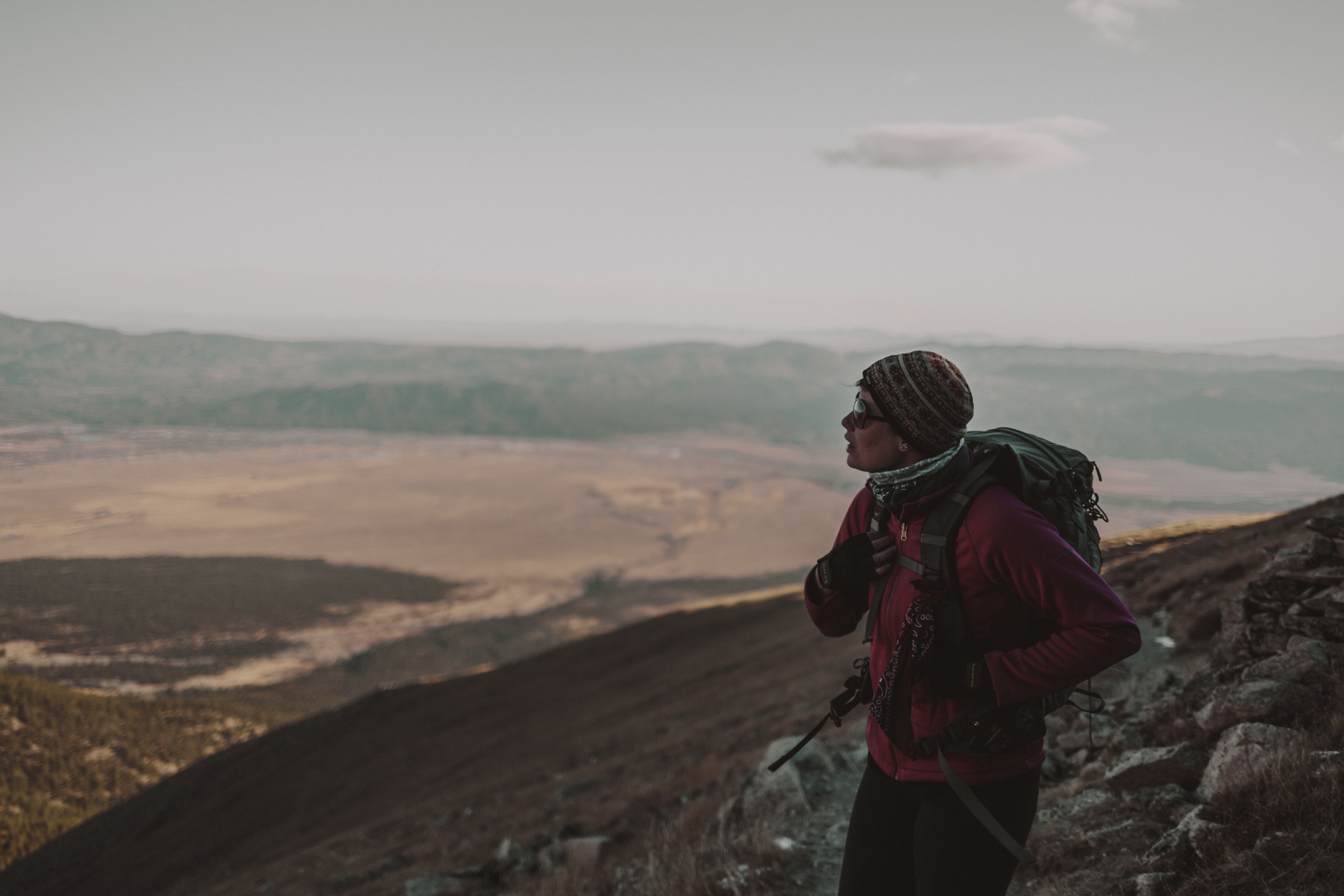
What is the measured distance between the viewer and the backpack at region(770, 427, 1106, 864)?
180 centimetres

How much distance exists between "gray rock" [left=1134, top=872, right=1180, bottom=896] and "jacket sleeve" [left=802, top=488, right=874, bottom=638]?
1.78 m

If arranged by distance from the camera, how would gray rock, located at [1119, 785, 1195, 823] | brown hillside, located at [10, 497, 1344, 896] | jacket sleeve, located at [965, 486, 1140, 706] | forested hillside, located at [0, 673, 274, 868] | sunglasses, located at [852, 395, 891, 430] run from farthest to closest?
forested hillside, located at [0, 673, 274, 868] < brown hillside, located at [10, 497, 1344, 896] < gray rock, located at [1119, 785, 1195, 823] < sunglasses, located at [852, 395, 891, 430] < jacket sleeve, located at [965, 486, 1140, 706]

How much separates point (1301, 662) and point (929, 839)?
142 inches

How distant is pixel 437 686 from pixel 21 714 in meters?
40.4

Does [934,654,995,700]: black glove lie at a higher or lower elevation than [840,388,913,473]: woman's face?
lower

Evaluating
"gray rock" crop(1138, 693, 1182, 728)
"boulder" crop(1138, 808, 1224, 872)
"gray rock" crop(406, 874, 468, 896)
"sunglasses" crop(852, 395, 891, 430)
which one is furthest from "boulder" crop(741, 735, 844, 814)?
"sunglasses" crop(852, 395, 891, 430)

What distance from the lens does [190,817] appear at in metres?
26.8

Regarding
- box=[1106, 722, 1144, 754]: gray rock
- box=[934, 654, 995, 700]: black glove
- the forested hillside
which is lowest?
the forested hillside

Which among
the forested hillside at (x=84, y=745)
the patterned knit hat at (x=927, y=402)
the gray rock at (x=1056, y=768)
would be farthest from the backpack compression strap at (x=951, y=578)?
the forested hillside at (x=84, y=745)

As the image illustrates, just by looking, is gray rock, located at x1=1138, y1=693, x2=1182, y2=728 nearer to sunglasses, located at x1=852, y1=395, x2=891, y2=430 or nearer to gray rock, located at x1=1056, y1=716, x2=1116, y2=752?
gray rock, located at x1=1056, y1=716, x2=1116, y2=752

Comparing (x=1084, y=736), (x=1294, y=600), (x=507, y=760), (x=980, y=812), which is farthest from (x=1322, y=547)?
(x=507, y=760)

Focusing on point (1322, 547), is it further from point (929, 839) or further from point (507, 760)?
point (507, 760)

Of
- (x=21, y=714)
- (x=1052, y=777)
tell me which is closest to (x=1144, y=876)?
(x=1052, y=777)

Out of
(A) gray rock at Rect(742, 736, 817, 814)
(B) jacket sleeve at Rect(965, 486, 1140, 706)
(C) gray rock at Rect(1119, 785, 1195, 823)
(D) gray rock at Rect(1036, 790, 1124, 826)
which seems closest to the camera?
(B) jacket sleeve at Rect(965, 486, 1140, 706)
